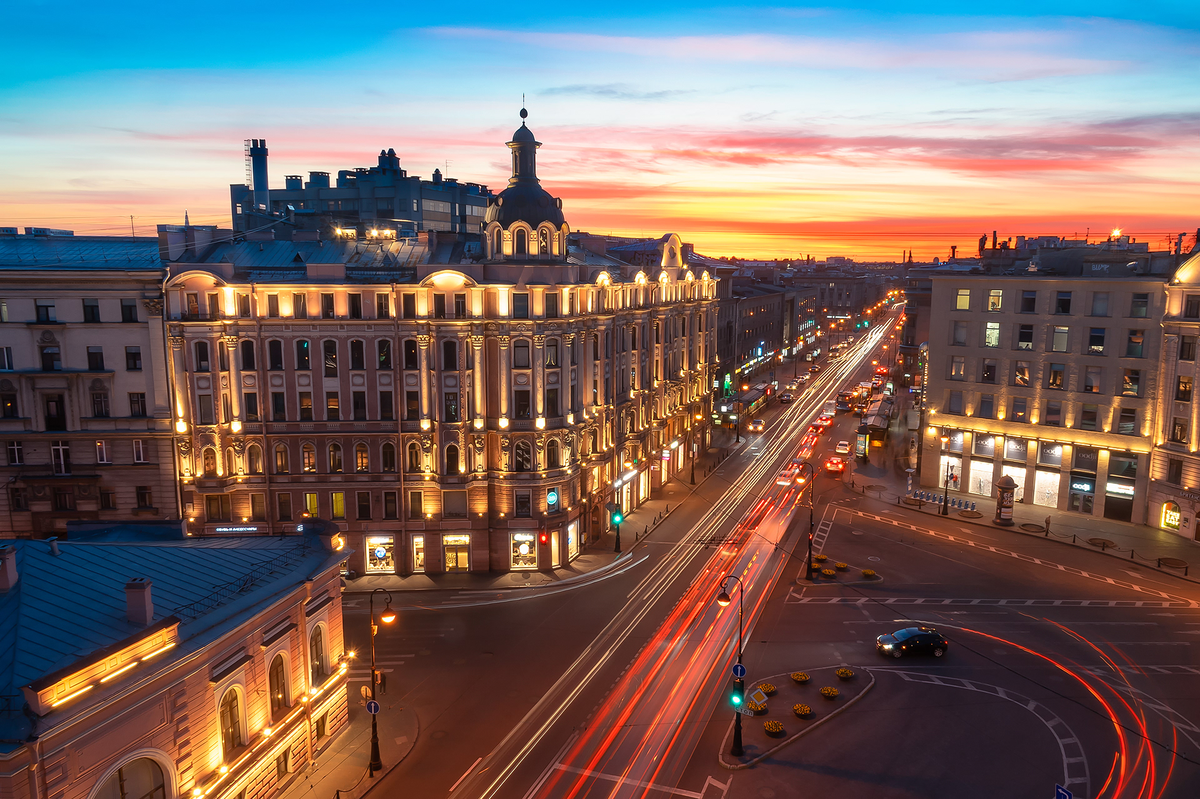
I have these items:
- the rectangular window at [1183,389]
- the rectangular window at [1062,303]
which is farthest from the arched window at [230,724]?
the rectangular window at [1062,303]

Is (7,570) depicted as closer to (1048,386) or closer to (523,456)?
(523,456)

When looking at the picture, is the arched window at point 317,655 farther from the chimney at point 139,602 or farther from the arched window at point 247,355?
the arched window at point 247,355

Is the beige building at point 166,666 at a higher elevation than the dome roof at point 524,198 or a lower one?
lower

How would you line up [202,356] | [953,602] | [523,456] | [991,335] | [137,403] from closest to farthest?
[953,602], [202,356], [137,403], [523,456], [991,335]

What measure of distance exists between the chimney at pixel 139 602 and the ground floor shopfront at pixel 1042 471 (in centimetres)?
6907

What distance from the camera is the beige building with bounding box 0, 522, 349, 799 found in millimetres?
22016

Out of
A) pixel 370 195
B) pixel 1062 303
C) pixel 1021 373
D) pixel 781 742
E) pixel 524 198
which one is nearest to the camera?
pixel 781 742

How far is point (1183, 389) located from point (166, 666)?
75.0 meters

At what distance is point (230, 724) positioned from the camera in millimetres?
29047

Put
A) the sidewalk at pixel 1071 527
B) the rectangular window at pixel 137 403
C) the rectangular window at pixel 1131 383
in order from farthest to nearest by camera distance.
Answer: the rectangular window at pixel 1131 383
the sidewalk at pixel 1071 527
the rectangular window at pixel 137 403

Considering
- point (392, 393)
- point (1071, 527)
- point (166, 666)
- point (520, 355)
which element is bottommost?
point (1071, 527)

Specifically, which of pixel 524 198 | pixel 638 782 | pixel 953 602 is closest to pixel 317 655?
pixel 638 782

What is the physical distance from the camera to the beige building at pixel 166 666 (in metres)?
22.0

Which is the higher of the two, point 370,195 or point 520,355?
point 370,195
